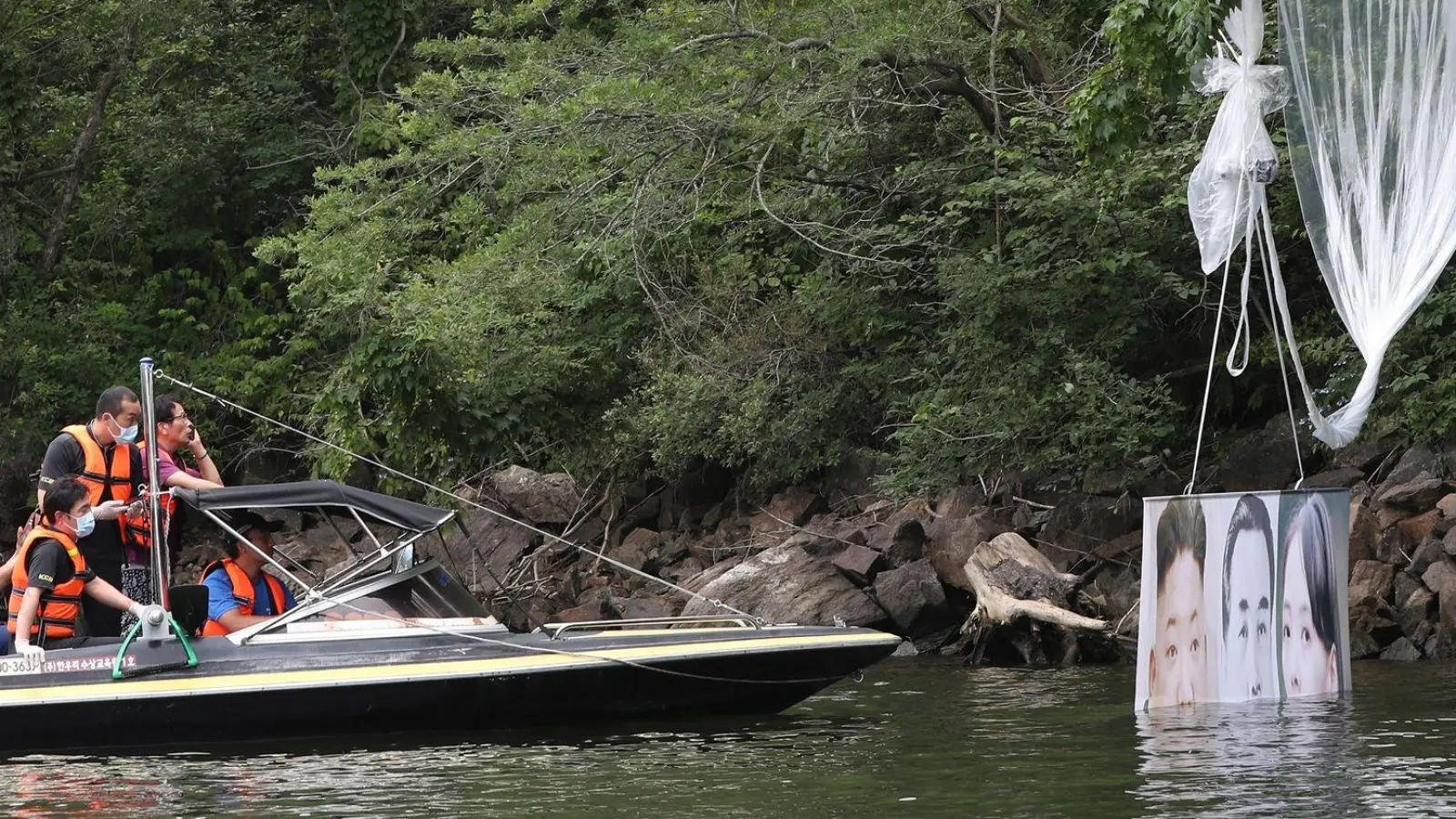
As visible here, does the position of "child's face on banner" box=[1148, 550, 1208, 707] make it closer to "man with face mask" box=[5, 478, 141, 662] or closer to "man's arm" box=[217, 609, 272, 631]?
"man's arm" box=[217, 609, 272, 631]

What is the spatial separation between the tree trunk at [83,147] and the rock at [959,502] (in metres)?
15.7

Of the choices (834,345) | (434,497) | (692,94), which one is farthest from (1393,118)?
(434,497)

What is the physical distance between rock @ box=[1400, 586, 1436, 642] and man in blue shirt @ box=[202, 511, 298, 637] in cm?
862

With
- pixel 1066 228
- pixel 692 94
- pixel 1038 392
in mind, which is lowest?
pixel 1038 392

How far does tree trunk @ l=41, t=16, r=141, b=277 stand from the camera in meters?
28.2

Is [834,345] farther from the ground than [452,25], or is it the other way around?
[452,25]

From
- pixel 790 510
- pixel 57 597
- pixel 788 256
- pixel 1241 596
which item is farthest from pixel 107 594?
pixel 788 256

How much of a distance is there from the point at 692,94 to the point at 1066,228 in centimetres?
399

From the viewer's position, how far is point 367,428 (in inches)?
821

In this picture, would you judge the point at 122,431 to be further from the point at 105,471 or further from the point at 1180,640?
the point at 1180,640

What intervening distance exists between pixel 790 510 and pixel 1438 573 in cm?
811

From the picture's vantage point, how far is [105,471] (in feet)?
37.6

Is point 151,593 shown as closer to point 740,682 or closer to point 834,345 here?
point 740,682

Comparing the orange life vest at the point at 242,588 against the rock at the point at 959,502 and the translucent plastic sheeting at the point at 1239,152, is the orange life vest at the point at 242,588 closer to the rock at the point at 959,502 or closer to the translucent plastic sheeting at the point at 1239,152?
the translucent plastic sheeting at the point at 1239,152
